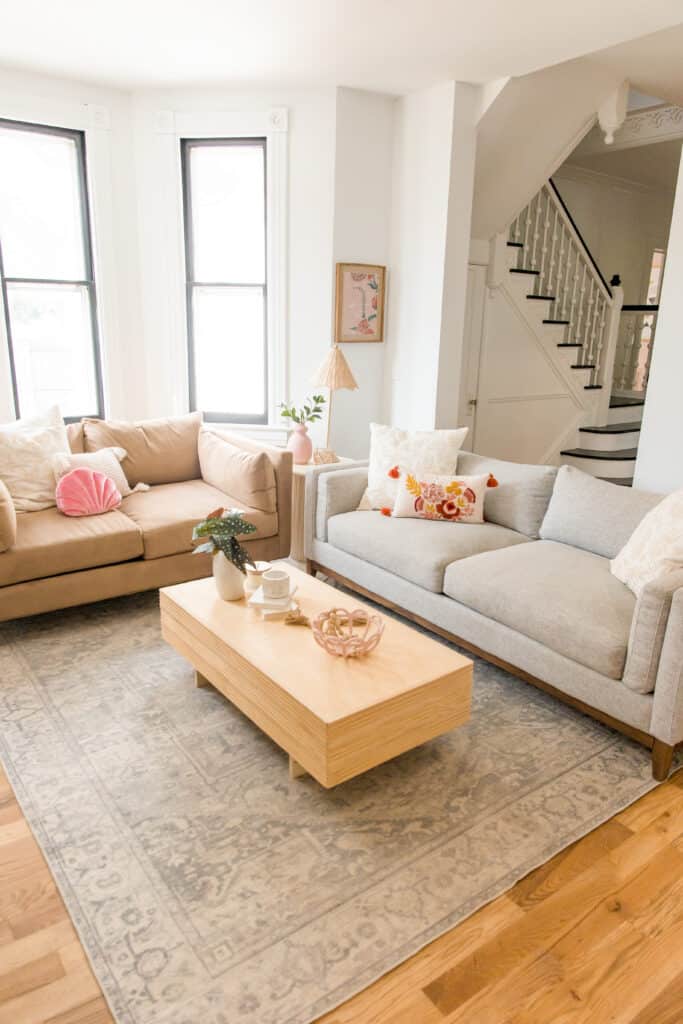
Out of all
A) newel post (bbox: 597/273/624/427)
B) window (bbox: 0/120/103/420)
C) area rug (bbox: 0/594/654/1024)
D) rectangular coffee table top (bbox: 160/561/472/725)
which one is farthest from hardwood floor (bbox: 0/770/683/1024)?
newel post (bbox: 597/273/624/427)

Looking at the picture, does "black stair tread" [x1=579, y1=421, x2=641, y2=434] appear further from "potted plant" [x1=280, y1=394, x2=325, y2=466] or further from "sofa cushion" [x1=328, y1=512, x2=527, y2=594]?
"sofa cushion" [x1=328, y1=512, x2=527, y2=594]

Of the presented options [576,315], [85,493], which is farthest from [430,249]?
[85,493]

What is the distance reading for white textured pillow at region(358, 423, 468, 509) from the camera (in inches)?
145

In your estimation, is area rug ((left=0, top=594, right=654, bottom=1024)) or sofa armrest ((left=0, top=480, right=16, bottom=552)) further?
sofa armrest ((left=0, top=480, right=16, bottom=552))

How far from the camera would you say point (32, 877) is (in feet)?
6.20

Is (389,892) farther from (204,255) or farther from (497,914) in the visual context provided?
(204,255)

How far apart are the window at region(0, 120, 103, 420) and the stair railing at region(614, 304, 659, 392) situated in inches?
198

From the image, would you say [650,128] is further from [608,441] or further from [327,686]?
[327,686]

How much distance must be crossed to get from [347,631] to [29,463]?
2085 millimetres

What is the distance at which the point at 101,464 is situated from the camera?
12.4 ft

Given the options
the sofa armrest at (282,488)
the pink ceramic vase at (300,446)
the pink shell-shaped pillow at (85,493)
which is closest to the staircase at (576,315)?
the pink ceramic vase at (300,446)

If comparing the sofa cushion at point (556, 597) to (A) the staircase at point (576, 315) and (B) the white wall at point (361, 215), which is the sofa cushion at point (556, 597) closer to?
(B) the white wall at point (361, 215)

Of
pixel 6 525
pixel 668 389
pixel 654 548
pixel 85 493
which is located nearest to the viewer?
pixel 654 548

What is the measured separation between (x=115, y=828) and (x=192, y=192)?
411 cm
